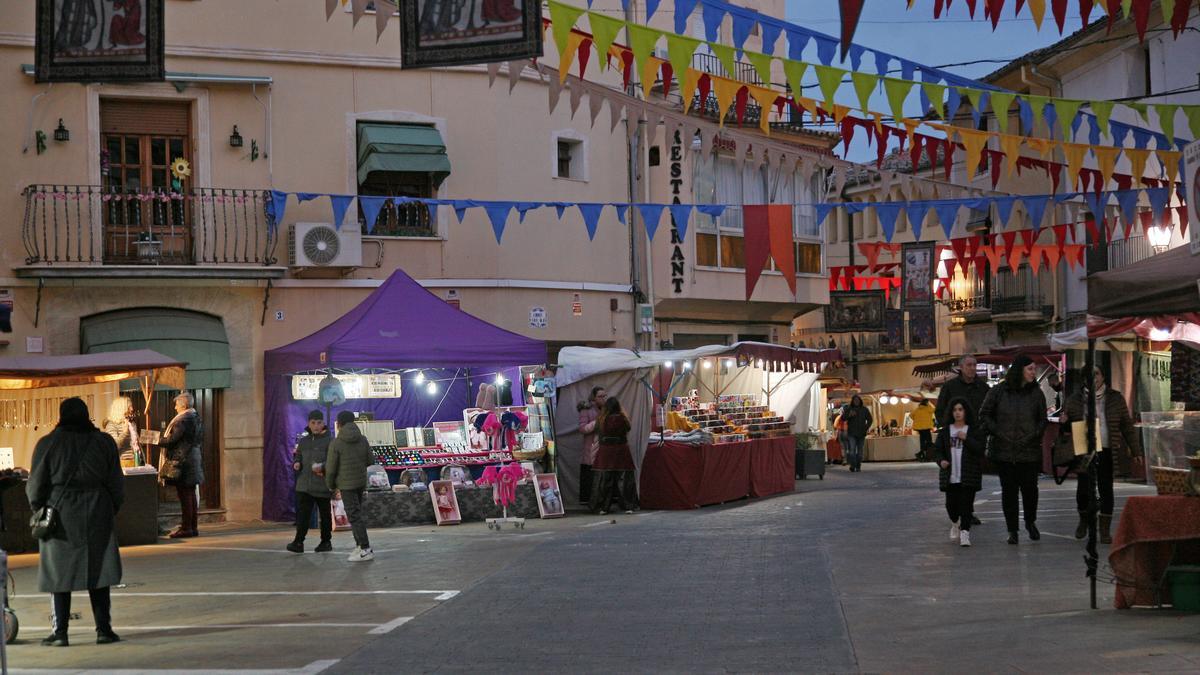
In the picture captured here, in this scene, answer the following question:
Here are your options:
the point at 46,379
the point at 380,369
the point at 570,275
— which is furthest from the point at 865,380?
the point at 46,379

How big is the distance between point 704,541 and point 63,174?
460 inches

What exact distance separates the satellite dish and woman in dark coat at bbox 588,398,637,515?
3.72m

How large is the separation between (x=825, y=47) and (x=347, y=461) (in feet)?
22.0

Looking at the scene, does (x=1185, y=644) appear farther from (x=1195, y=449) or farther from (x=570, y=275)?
(x=570, y=275)

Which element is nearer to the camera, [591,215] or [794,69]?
[794,69]

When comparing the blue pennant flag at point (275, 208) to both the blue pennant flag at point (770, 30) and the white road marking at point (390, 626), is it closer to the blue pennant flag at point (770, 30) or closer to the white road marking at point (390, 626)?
the blue pennant flag at point (770, 30)

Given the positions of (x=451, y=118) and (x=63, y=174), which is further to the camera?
(x=451, y=118)

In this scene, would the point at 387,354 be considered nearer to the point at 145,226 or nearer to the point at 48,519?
the point at 145,226

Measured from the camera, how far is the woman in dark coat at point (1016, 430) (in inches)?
A: 583

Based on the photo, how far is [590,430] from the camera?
2184 cm

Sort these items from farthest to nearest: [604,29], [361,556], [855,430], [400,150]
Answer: [855,430] → [400,150] → [361,556] → [604,29]

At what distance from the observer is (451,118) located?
24188 millimetres

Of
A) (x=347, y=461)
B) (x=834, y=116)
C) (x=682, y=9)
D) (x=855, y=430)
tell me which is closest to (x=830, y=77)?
(x=682, y=9)

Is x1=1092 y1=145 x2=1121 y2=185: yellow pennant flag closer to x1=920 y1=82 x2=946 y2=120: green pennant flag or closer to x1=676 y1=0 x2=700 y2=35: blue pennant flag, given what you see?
x1=920 y1=82 x2=946 y2=120: green pennant flag
